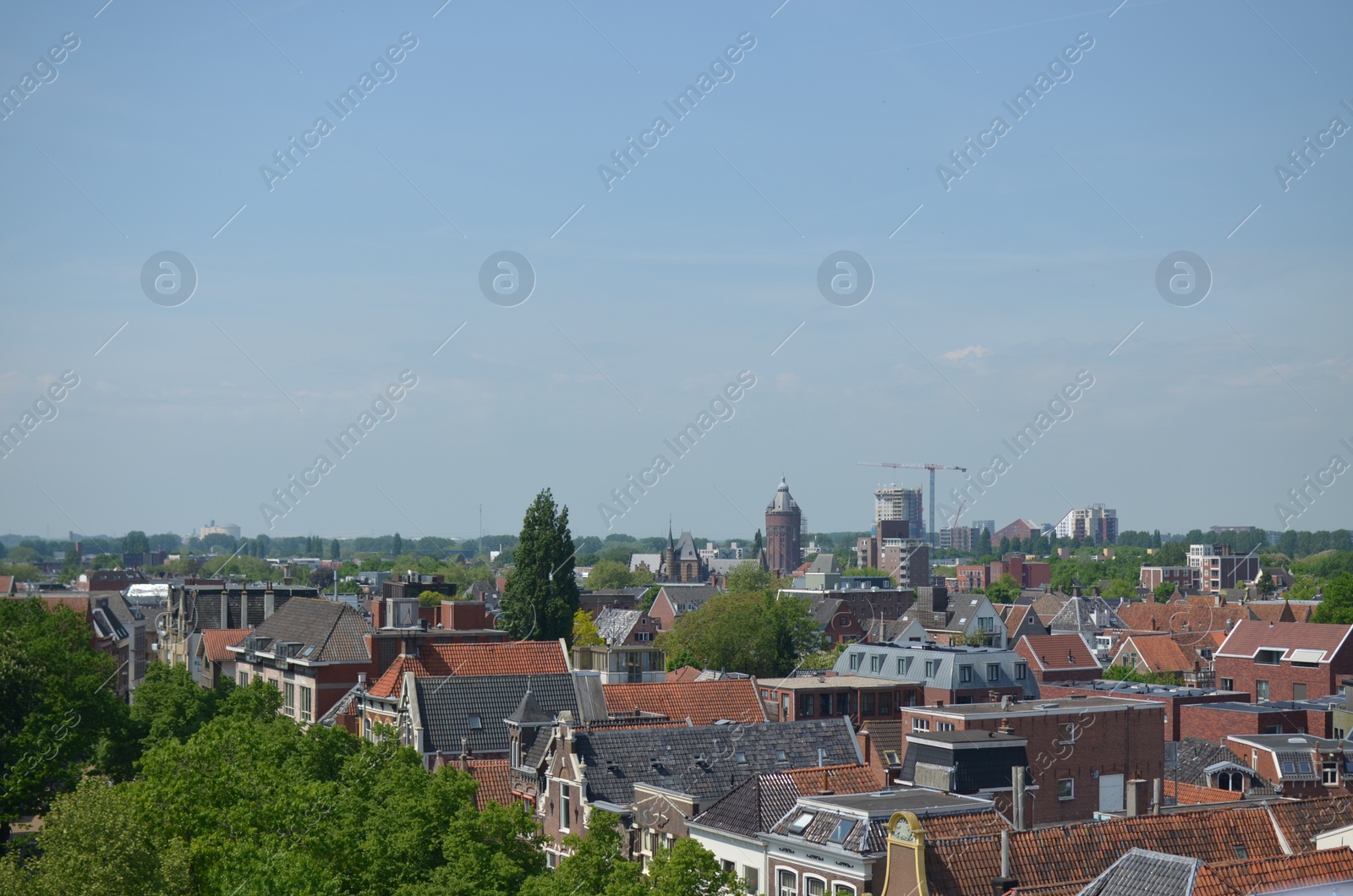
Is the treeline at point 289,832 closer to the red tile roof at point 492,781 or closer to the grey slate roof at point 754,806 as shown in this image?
the grey slate roof at point 754,806

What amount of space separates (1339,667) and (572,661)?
56.5m

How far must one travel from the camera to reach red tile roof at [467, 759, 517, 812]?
2089 inches

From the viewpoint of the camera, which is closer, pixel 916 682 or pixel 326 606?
pixel 916 682

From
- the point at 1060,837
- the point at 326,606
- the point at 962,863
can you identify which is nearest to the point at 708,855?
the point at 962,863

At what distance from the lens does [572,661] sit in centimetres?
7894

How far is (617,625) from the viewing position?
142 meters

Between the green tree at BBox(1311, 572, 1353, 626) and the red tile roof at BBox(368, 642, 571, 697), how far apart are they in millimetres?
73351

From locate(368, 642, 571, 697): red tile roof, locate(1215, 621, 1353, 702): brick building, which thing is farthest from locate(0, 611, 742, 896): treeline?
locate(1215, 621, 1353, 702): brick building

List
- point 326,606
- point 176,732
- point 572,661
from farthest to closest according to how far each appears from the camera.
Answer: point 326,606, point 572,661, point 176,732

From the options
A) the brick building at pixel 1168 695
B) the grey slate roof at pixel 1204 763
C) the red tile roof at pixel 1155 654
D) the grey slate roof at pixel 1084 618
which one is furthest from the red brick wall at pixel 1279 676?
the grey slate roof at pixel 1084 618

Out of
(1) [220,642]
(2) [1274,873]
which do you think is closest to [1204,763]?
(2) [1274,873]

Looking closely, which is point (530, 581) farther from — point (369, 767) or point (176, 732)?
point (369, 767)

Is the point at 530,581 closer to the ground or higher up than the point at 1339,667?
higher up

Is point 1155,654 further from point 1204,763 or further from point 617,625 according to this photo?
point 1204,763
